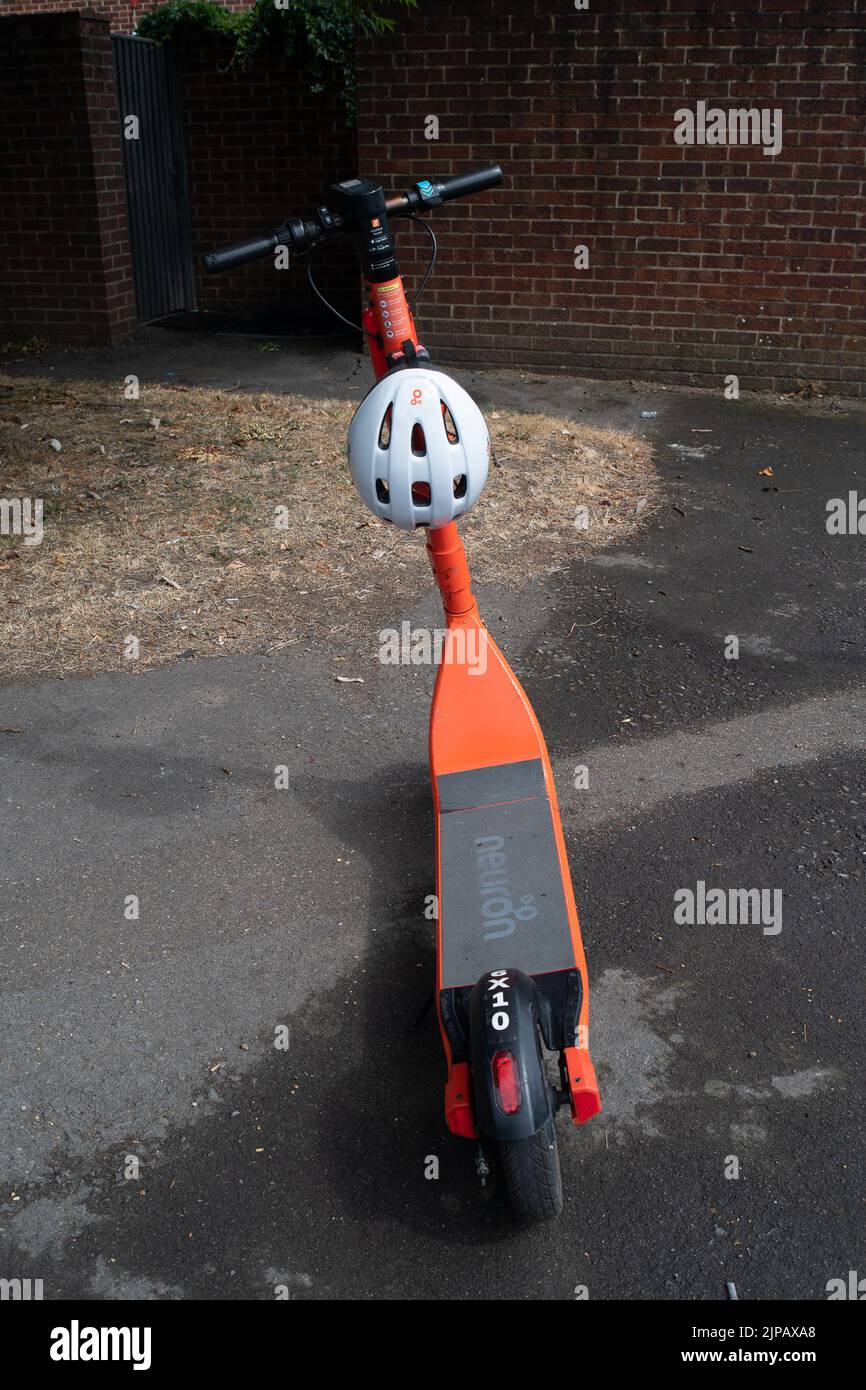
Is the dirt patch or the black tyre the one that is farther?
the dirt patch

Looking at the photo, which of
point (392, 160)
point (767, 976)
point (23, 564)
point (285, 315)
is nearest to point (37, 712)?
point (23, 564)

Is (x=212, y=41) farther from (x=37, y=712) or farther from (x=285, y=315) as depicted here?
(x=37, y=712)

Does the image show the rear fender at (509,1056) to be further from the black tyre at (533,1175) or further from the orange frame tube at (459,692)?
the orange frame tube at (459,692)

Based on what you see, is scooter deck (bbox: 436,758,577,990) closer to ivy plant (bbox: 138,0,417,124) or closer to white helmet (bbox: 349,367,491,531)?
white helmet (bbox: 349,367,491,531)

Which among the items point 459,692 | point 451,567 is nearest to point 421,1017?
point 459,692

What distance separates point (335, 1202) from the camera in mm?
2684

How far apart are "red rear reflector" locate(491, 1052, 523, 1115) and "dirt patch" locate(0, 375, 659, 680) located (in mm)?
3213

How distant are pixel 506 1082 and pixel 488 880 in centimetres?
77

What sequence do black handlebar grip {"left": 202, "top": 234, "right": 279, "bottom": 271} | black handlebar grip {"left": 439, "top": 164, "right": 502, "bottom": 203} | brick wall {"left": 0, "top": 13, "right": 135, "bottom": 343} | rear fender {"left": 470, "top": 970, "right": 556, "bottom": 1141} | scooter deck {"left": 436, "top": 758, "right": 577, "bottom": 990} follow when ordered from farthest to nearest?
1. brick wall {"left": 0, "top": 13, "right": 135, "bottom": 343}
2. black handlebar grip {"left": 439, "top": 164, "right": 502, "bottom": 203}
3. black handlebar grip {"left": 202, "top": 234, "right": 279, "bottom": 271}
4. scooter deck {"left": 436, "top": 758, "right": 577, "bottom": 990}
5. rear fender {"left": 470, "top": 970, "right": 556, "bottom": 1141}

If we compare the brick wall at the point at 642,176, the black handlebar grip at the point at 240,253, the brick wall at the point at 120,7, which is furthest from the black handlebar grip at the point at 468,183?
the brick wall at the point at 120,7

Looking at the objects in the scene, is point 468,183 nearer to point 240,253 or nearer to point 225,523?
point 240,253

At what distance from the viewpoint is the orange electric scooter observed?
2518 millimetres

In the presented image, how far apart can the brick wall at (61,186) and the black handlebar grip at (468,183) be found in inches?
329

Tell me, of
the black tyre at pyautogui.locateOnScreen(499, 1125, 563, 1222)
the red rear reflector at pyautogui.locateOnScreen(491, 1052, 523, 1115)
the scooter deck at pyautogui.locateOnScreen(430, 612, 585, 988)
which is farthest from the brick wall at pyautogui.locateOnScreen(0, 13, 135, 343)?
the black tyre at pyautogui.locateOnScreen(499, 1125, 563, 1222)
